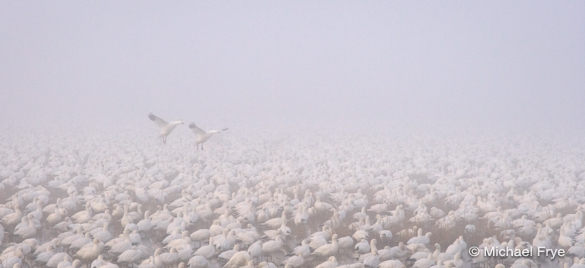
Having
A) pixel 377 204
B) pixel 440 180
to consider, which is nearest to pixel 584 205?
pixel 440 180

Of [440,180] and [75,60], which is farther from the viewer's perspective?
[75,60]

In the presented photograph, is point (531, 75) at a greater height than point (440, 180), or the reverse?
point (531, 75)

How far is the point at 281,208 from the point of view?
10.1m

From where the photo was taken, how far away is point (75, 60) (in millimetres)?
129875

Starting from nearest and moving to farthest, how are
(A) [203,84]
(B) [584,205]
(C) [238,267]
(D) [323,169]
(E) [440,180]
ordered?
1. (C) [238,267]
2. (B) [584,205]
3. (E) [440,180]
4. (D) [323,169]
5. (A) [203,84]

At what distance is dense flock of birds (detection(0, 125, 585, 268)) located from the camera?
7566mm

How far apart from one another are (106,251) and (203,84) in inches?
4356

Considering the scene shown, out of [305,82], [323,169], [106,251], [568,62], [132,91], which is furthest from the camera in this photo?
[568,62]

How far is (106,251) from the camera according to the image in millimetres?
7695

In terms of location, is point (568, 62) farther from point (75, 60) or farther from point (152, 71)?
point (75, 60)

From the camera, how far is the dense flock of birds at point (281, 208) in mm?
7566

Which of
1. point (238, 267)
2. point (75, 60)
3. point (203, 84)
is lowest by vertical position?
point (238, 267)

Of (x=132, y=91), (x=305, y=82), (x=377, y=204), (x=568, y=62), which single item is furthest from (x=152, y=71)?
(x=568, y=62)

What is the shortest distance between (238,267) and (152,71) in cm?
13256
